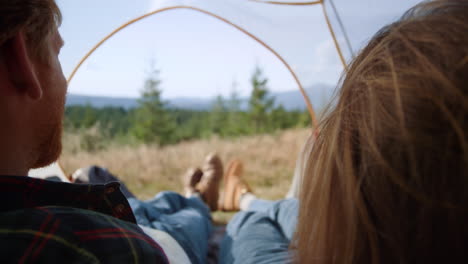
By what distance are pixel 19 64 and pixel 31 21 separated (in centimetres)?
8

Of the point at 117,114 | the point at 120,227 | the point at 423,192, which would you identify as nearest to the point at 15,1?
the point at 120,227

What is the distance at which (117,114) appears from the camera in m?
18.7

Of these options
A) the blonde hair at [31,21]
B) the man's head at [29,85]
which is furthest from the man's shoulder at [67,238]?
the blonde hair at [31,21]

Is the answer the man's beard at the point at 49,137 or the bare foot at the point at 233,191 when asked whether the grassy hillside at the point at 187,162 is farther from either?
the man's beard at the point at 49,137

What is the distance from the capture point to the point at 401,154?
387mm

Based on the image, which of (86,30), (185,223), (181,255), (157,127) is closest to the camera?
(181,255)

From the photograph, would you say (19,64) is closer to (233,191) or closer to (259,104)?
(233,191)

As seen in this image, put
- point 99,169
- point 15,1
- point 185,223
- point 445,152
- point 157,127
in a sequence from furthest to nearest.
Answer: point 157,127 → point 99,169 → point 185,223 → point 15,1 → point 445,152

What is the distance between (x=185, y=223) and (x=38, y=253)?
A: 34.9 inches

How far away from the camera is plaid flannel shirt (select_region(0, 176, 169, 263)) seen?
1.47ft

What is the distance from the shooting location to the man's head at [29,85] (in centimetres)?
52

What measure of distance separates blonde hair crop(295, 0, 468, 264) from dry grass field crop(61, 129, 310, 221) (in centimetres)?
205

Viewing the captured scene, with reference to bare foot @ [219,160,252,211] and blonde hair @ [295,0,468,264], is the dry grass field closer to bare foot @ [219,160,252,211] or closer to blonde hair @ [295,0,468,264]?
bare foot @ [219,160,252,211]

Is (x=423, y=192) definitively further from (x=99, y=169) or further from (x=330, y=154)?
(x=99, y=169)
